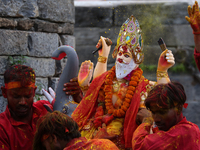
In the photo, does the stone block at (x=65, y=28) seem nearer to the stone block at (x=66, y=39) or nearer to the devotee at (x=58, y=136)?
the stone block at (x=66, y=39)

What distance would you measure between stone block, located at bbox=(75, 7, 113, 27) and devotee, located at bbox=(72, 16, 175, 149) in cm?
347

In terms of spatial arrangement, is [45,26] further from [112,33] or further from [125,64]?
[112,33]

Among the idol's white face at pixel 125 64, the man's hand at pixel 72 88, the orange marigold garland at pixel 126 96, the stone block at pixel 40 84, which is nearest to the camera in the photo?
the orange marigold garland at pixel 126 96

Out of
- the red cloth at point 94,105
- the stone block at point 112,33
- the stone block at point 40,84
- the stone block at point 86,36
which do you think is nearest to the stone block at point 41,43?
the stone block at point 40,84

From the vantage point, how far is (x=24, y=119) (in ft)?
8.61

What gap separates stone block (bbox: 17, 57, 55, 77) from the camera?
12.8ft

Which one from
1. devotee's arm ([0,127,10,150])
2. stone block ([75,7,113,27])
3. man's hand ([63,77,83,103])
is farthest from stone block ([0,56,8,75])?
stone block ([75,7,113,27])

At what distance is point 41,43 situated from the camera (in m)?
4.03

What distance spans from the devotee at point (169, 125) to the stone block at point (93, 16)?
15.2 feet

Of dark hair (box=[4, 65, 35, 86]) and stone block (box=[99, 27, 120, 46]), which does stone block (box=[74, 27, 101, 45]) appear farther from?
dark hair (box=[4, 65, 35, 86])

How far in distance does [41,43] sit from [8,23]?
1.74 feet

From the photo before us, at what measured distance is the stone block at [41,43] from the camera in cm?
394

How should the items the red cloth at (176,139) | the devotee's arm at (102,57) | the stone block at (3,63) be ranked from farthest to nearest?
the stone block at (3,63) < the devotee's arm at (102,57) < the red cloth at (176,139)

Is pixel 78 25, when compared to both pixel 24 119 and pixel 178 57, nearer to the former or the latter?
pixel 178 57
